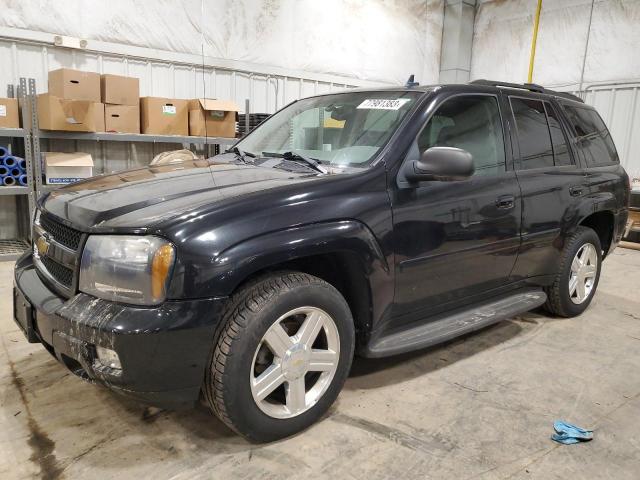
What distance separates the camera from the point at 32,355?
277cm

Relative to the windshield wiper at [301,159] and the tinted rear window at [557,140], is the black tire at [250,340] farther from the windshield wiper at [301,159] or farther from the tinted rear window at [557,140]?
the tinted rear window at [557,140]

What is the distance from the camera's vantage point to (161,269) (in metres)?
1.67

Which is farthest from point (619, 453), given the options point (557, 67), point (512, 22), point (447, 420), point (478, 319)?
point (512, 22)

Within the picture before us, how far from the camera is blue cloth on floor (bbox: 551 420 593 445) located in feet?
6.91

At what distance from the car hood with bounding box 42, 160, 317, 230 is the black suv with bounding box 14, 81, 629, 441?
1cm

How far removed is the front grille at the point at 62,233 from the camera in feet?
6.25

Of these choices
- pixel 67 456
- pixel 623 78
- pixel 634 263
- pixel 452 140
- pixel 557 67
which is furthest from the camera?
pixel 557 67

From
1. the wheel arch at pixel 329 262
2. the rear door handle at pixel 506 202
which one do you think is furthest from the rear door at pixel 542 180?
the wheel arch at pixel 329 262

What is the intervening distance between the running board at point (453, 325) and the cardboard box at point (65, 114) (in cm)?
408

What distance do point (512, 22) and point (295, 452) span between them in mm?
8772

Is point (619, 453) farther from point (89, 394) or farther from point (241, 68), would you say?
point (241, 68)

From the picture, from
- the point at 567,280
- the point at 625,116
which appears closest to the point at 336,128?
the point at 567,280

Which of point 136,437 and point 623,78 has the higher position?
point 623,78

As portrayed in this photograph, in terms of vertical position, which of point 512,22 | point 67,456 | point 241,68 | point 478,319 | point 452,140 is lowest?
point 67,456
